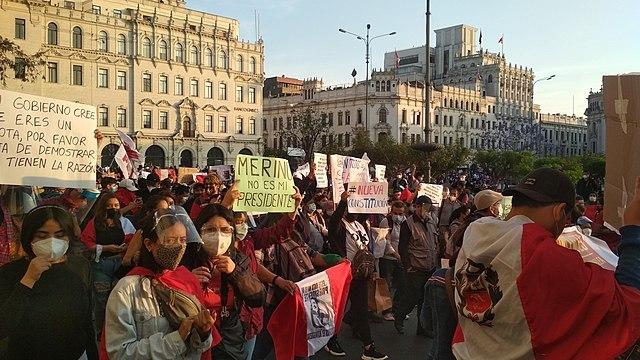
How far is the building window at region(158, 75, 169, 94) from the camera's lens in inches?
2347

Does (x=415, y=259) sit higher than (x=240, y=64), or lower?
lower

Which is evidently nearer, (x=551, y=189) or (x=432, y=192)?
(x=551, y=189)

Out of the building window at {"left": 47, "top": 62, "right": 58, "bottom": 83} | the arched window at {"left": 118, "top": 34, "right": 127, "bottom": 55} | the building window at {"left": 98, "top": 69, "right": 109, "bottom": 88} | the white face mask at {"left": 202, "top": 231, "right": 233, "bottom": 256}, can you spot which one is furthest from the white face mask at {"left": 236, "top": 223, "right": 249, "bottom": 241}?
the arched window at {"left": 118, "top": 34, "right": 127, "bottom": 55}

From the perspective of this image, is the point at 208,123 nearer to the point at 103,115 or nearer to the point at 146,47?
the point at 146,47

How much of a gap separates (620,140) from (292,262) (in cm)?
352

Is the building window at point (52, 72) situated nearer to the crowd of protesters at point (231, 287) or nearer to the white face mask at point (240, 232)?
the crowd of protesters at point (231, 287)

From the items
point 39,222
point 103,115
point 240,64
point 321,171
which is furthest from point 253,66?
point 39,222

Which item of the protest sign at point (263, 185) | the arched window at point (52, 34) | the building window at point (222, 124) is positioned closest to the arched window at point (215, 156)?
the building window at point (222, 124)

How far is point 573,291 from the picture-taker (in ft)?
7.19

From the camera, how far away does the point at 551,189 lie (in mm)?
2502

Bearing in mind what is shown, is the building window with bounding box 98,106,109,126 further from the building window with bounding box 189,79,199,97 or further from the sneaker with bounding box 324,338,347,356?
the sneaker with bounding box 324,338,347,356

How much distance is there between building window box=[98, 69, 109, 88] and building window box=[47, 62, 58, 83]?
154 inches

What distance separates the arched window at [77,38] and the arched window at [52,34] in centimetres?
152

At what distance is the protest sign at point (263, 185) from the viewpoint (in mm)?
5734
